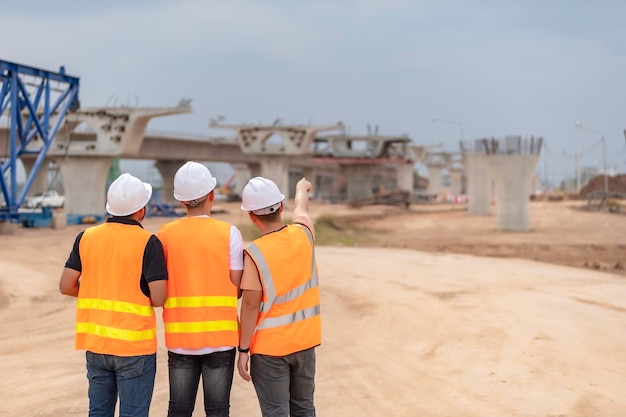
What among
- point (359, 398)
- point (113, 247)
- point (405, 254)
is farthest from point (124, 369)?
point (405, 254)

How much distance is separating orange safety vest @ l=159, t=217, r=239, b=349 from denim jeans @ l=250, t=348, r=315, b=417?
0.25m

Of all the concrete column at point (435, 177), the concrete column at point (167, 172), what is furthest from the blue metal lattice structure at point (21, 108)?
the concrete column at point (435, 177)

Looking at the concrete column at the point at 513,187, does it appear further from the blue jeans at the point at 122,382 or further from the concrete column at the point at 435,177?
the concrete column at the point at 435,177

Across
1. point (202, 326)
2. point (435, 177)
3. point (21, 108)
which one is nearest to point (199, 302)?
Answer: point (202, 326)

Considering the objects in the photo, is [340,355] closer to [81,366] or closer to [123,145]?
[81,366]

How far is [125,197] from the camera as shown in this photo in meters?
4.50

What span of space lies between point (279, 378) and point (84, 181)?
1443 inches

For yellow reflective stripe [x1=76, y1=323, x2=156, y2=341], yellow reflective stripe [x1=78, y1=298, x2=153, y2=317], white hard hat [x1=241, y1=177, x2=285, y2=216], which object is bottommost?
yellow reflective stripe [x1=76, y1=323, x2=156, y2=341]

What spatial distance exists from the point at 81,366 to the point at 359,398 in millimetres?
3420

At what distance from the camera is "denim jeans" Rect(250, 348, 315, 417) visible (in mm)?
4484

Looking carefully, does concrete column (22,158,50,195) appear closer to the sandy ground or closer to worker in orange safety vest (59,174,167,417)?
the sandy ground

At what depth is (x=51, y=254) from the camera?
774 inches

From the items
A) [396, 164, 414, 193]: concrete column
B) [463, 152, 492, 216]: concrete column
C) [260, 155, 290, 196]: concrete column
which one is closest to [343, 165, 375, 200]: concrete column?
[396, 164, 414, 193]: concrete column

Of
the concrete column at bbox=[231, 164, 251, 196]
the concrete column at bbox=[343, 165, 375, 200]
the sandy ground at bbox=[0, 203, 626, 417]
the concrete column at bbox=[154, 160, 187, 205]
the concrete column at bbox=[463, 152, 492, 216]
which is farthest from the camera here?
the concrete column at bbox=[231, 164, 251, 196]
